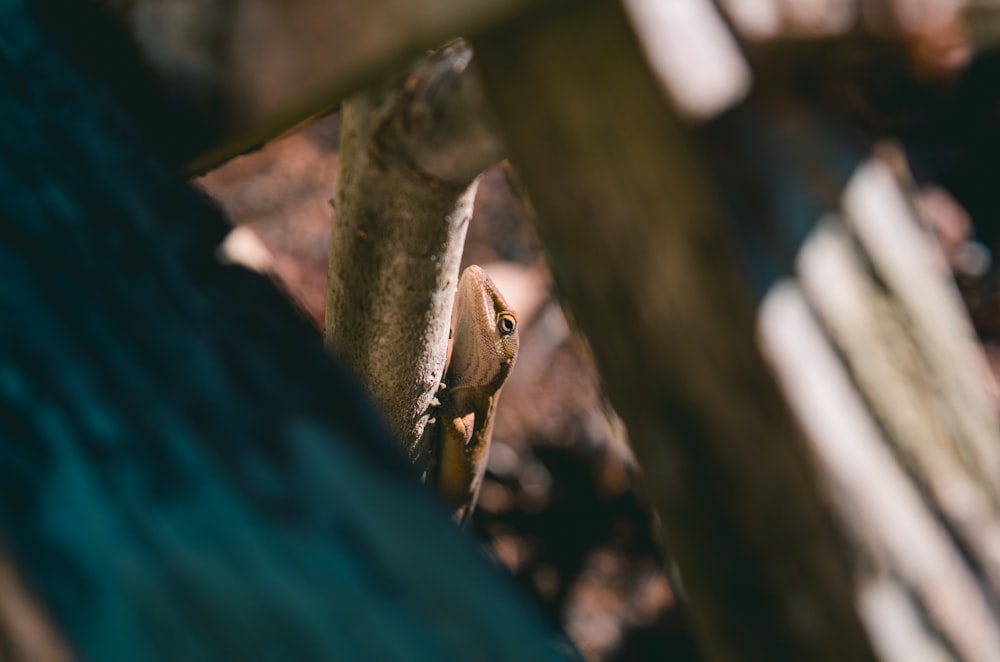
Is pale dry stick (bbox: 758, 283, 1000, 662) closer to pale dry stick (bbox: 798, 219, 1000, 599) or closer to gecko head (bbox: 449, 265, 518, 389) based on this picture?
pale dry stick (bbox: 798, 219, 1000, 599)

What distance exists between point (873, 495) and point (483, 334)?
1304 mm

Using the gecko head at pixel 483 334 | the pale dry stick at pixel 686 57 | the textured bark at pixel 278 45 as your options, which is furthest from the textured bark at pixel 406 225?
the pale dry stick at pixel 686 57

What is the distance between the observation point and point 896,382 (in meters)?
0.46

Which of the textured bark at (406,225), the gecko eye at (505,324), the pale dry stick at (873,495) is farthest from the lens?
the gecko eye at (505,324)

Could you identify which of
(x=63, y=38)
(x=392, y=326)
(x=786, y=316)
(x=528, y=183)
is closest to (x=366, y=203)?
(x=392, y=326)

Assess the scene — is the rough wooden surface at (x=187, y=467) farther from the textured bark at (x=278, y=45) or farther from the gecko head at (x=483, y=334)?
the gecko head at (x=483, y=334)

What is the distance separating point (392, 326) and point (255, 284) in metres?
0.99

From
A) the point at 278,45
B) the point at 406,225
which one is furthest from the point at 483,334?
the point at 278,45

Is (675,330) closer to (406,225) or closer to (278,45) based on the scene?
(278,45)

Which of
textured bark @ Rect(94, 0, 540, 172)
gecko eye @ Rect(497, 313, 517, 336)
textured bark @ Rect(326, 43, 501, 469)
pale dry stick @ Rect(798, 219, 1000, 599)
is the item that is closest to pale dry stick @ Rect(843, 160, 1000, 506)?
pale dry stick @ Rect(798, 219, 1000, 599)

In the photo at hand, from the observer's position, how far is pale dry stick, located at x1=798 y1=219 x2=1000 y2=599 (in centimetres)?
44

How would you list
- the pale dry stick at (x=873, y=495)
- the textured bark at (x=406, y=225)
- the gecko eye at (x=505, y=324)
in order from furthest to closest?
the gecko eye at (x=505, y=324)
the textured bark at (x=406, y=225)
the pale dry stick at (x=873, y=495)

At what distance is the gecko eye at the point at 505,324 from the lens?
1.70 meters

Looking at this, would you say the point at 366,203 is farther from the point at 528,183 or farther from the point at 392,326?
the point at 528,183
